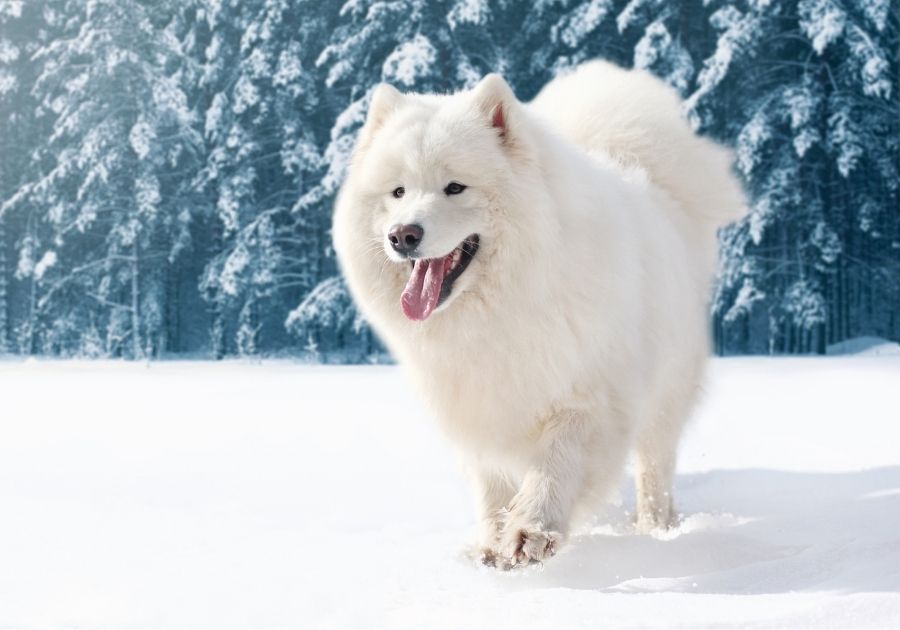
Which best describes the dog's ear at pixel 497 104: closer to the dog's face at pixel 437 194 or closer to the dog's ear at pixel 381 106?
the dog's face at pixel 437 194

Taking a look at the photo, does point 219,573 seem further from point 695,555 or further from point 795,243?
point 795,243

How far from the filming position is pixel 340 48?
1437 cm

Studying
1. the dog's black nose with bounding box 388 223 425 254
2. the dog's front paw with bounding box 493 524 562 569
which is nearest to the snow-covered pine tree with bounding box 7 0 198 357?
the dog's black nose with bounding box 388 223 425 254

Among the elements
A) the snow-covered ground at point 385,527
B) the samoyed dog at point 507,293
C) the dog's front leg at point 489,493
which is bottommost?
the snow-covered ground at point 385,527

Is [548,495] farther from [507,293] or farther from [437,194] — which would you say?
[437,194]

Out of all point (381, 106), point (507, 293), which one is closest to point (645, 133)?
point (381, 106)

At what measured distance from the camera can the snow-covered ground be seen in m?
2.47

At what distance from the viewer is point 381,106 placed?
3246mm

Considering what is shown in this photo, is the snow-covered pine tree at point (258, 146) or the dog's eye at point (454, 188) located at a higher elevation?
the snow-covered pine tree at point (258, 146)

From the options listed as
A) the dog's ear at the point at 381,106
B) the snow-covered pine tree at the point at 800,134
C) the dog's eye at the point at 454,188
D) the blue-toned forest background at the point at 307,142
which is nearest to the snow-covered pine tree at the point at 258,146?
the blue-toned forest background at the point at 307,142

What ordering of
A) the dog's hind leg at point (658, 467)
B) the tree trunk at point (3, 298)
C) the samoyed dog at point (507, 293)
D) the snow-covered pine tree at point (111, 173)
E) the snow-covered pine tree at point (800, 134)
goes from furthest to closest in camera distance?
the tree trunk at point (3, 298)
the snow-covered pine tree at point (111, 173)
the snow-covered pine tree at point (800, 134)
the dog's hind leg at point (658, 467)
the samoyed dog at point (507, 293)

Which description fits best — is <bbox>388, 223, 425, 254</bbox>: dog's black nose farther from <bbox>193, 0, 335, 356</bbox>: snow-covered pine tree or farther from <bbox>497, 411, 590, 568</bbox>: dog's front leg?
<bbox>193, 0, 335, 356</bbox>: snow-covered pine tree

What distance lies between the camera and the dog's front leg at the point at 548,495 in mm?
2646

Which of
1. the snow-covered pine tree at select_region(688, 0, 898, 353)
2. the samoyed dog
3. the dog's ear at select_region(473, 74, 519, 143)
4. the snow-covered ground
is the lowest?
the snow-covered ground
